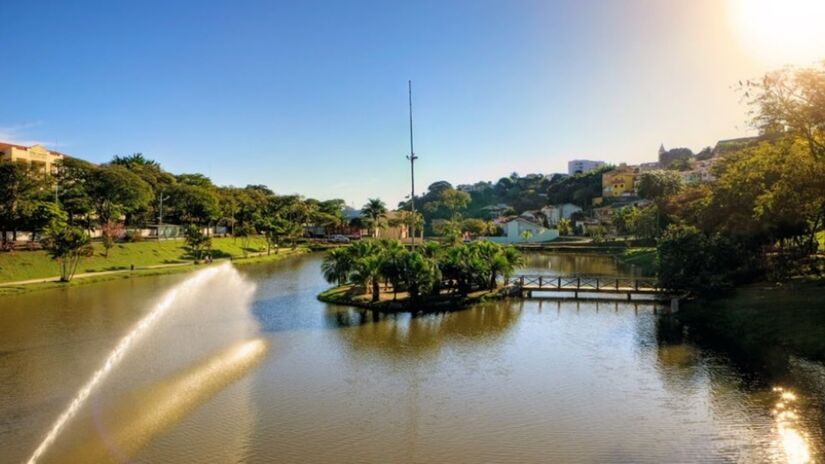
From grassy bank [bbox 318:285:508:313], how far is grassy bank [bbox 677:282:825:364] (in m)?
13.7

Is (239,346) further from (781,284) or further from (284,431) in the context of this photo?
(781,284)

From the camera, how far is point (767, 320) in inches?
1166

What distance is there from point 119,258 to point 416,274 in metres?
46.1

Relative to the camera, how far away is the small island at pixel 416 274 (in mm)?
37750

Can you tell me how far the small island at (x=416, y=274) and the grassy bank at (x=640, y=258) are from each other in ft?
93.1

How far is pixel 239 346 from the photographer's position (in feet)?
89.5

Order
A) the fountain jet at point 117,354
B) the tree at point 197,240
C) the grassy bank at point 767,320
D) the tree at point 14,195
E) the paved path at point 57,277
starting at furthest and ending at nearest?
the tree at point 197,240
the tree at point 14,195
the paved path at point 57,277
the grassy bank at point 767,320
the fountain jet at point 117,354

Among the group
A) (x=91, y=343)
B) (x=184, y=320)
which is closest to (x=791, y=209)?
(x=184, y=320)

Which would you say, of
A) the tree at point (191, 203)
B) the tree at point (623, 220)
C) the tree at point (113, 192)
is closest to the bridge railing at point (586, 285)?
the tree at point (113, 192)

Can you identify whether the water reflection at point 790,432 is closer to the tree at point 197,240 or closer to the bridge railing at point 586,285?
the bridge railing at point 586,285

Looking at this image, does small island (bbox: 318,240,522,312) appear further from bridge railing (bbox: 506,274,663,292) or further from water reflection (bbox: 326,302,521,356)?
bridge railing (bbox: 506,274,663,292)

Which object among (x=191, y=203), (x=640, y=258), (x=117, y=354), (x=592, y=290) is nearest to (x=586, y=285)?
(x=592, y=290)

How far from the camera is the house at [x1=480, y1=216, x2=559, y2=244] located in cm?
12300

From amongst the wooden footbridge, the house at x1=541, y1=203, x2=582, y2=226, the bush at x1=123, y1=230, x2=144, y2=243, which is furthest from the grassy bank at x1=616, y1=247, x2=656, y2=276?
the bush at x1=123, y1=230, x2=144, y2=243
